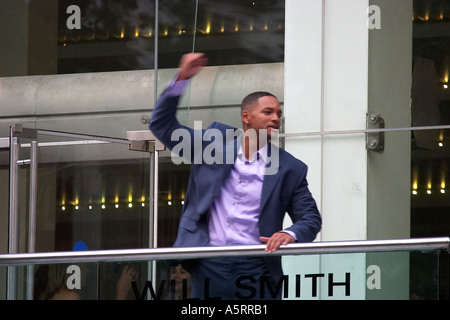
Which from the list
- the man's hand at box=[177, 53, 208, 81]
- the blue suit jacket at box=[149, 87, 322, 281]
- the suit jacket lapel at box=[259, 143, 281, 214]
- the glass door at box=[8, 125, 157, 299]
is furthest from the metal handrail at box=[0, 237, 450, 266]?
the glass door at box=[8, 125, 157, 299]

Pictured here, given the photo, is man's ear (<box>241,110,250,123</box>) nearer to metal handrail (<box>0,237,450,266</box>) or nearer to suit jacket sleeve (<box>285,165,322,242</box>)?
suit jacket sleeve (<box>285,165,322,242</box>)

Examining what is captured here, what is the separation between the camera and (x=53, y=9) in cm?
1304

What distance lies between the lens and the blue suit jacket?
750cm

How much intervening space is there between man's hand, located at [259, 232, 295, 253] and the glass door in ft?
15.5

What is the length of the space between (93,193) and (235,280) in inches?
207

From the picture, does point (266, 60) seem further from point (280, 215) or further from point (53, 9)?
point (280, 215)

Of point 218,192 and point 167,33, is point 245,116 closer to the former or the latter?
point 218,192

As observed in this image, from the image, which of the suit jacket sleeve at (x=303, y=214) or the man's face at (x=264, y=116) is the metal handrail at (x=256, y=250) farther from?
the man's face at (x=264, y=116)

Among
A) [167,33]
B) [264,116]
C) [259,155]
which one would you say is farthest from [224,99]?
[259,155]

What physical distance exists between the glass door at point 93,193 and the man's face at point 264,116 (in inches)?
163

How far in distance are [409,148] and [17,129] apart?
3315 mm
